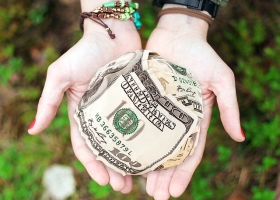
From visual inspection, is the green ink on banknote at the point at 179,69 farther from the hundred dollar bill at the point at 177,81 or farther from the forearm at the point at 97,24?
the forearm at the point at 97,24

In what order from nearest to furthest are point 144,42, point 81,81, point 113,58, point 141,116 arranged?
point 141,116 < point 81,81 < point 113,58 < point 144,42

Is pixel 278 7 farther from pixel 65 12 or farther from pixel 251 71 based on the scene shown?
pixel 65 12

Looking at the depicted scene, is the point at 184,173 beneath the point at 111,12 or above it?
beneath

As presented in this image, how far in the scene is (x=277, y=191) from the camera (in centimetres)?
214

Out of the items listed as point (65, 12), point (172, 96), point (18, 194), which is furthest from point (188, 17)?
point (18, 194)

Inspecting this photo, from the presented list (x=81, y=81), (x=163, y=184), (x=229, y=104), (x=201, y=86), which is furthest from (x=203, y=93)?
(x=81, y=81)

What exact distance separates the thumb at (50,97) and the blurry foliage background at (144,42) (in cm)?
66

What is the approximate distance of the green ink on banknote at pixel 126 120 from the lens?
4.94 ft

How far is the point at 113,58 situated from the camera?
183 centimetres

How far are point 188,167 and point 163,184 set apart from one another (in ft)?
0.42

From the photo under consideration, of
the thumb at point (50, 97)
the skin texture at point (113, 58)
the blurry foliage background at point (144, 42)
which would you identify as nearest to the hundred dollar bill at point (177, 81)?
the skin texture at point (113, 58)

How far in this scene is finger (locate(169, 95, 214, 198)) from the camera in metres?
1.68

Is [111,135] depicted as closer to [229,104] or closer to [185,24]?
[229,104]

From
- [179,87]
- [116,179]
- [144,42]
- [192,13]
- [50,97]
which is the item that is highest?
[192,13]
